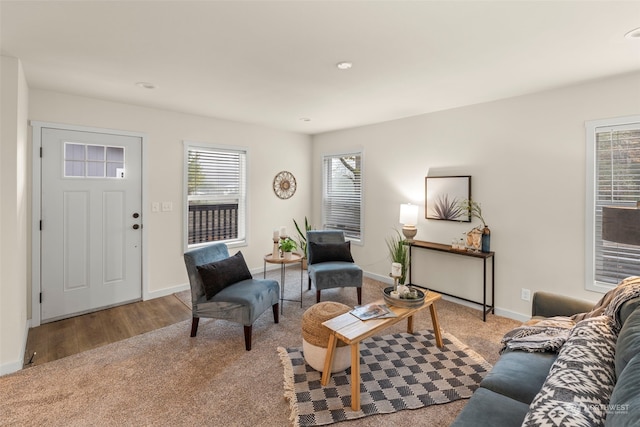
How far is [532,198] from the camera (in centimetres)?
318

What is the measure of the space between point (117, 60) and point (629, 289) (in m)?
3.74

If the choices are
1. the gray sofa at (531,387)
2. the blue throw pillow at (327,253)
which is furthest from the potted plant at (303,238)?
the gray sofa at (531,387)

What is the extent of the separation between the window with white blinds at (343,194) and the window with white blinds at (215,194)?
1462mm

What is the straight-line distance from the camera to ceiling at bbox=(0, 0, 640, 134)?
5.71 ft

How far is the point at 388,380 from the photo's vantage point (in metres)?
2.24

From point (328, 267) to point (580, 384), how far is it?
2.72 metres

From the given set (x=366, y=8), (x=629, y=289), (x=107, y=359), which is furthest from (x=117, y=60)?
(x=629, y=289)

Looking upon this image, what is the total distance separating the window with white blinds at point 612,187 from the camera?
8.68 ft

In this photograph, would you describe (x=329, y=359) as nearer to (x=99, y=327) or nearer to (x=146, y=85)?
(x=99, y=327)

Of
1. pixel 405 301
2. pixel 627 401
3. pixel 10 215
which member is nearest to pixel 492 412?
pixel 627 401

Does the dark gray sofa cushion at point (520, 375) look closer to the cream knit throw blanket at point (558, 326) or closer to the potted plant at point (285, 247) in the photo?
the cream knit throw blanket at point (558, 326)

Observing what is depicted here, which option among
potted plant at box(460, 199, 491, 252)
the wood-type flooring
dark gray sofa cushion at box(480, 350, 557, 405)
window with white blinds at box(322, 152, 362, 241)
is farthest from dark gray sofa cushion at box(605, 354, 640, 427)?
window with white blinds at box(322, 152, 362, 241)

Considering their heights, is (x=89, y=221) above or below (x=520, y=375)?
above

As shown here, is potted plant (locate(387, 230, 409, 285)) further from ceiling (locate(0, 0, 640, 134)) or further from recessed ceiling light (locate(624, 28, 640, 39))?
recessed ceiling light (locate(624, 28, 640, 39))
